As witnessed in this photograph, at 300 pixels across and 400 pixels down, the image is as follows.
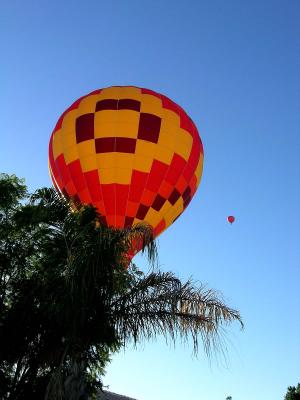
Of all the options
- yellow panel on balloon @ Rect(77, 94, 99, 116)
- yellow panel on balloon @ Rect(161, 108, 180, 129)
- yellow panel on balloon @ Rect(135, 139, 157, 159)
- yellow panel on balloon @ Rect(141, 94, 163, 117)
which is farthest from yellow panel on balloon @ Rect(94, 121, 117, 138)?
yellow panel on balloon @ Rect(161, 108, 180, 129)

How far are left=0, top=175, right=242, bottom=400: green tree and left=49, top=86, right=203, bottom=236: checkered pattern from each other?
748 centimetres

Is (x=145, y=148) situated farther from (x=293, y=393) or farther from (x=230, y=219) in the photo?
(x=293, y=393)

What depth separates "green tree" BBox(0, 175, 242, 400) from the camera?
9.02m

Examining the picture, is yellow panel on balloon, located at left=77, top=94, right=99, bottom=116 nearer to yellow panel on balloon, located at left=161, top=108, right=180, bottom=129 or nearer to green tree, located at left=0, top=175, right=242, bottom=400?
yellow panel on balloon, located at left=161, top=108, right=180, bottom=129

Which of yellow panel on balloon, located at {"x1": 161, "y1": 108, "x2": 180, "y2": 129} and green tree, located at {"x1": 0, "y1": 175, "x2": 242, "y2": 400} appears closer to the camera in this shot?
green tree, located at {"x1": 0, "y1": 175, "x2": 242, "y2": 400}

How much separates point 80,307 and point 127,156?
1056cm

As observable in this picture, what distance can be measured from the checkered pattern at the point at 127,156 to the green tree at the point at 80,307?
7476 mm

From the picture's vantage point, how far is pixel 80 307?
9281mm

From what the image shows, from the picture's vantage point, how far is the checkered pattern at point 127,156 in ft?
61.4

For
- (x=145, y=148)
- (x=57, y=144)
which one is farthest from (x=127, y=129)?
(x=57, y=144)

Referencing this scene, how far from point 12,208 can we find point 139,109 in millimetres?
7869

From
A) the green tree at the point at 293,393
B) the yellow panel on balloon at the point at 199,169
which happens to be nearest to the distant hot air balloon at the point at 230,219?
the yellow panel on balloon at the point at 199,169

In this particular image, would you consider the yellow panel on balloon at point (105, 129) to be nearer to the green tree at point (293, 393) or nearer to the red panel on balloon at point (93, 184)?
the red panel on balloon at point (93, 184)

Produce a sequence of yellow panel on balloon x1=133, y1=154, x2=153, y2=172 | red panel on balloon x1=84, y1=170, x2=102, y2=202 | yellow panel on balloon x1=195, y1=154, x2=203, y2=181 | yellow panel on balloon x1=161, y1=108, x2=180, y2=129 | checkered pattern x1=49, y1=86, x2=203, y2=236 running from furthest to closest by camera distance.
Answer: yellow panel on balloon x1=195, y1=154, x2=203, y2=181 → yellow panel on balloon x1=161, y1=108, x2=180, y2=129 → yellow panel on balloon x1=133, y1=154, x2=153, y2=172 → checkered pattern x1=49, y1=86, x2=203, y2=236 → red panel on balloon x1=84, y1=170, x2=102, y2=202
